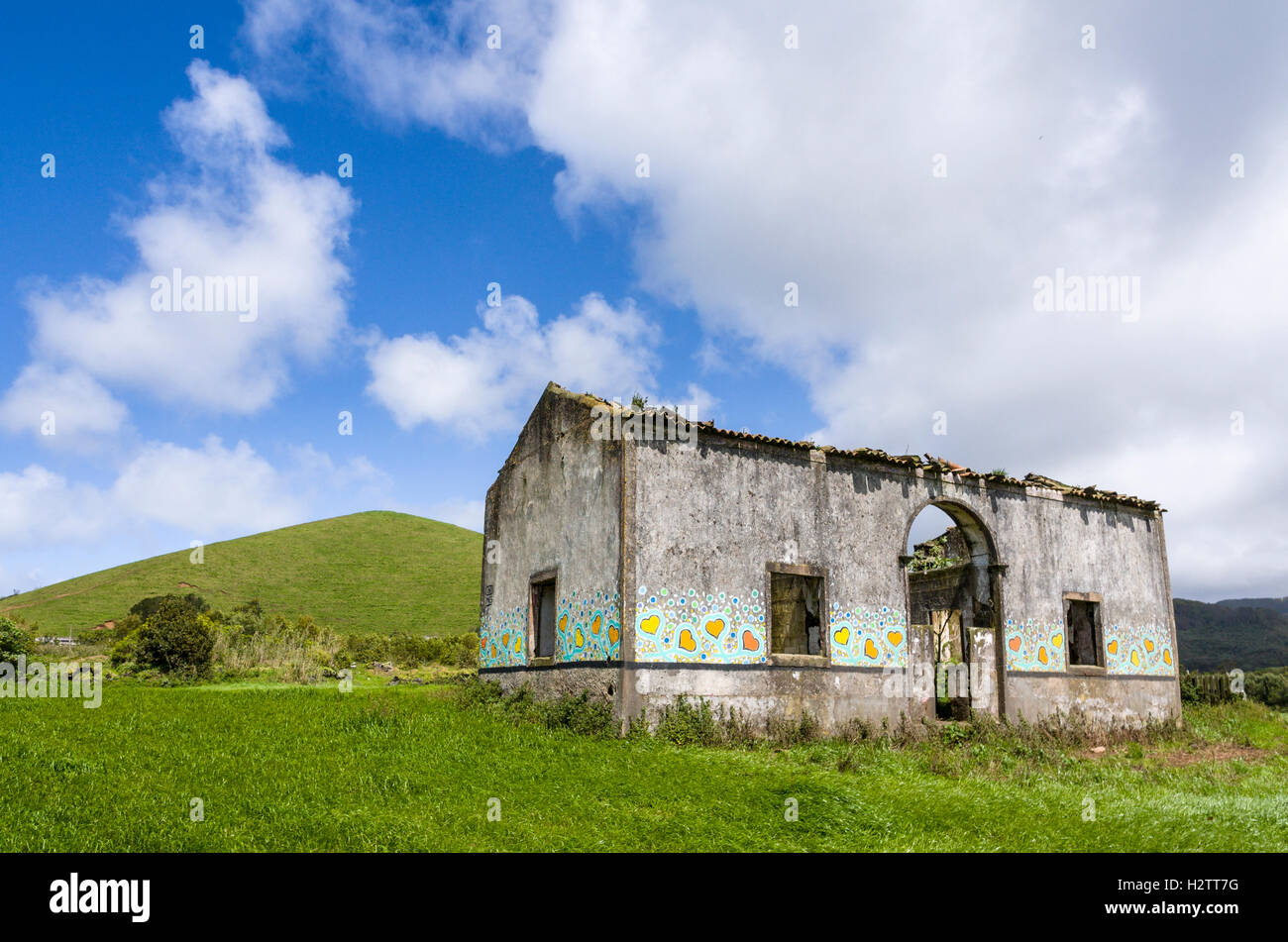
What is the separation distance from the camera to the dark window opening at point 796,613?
1470 cm

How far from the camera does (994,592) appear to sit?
16688 millimetres

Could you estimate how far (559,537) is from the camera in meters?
15.1

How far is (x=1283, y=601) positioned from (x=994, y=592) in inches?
3121

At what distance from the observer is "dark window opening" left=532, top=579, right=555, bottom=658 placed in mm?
15742

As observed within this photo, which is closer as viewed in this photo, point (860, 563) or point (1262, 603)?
point (860, 563)

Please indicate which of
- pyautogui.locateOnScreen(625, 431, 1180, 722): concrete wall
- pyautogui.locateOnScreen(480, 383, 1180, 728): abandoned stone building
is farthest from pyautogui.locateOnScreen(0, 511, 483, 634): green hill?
pyautogui.locateOnScreen(625, 431, 1180, 722): concrete wall

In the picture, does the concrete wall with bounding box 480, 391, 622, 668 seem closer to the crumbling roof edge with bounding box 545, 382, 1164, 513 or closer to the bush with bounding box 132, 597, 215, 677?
the crumbling roof edge with bounding box 545, 382, 1164, 513

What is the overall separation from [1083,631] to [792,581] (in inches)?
306

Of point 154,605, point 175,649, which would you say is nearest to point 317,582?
point 154,605

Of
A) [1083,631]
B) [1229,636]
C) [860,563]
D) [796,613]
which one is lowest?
[1229,636]

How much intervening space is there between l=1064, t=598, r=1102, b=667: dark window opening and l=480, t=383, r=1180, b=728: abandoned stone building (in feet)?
0.15

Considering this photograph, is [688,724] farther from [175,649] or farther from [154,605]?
[154,605]
